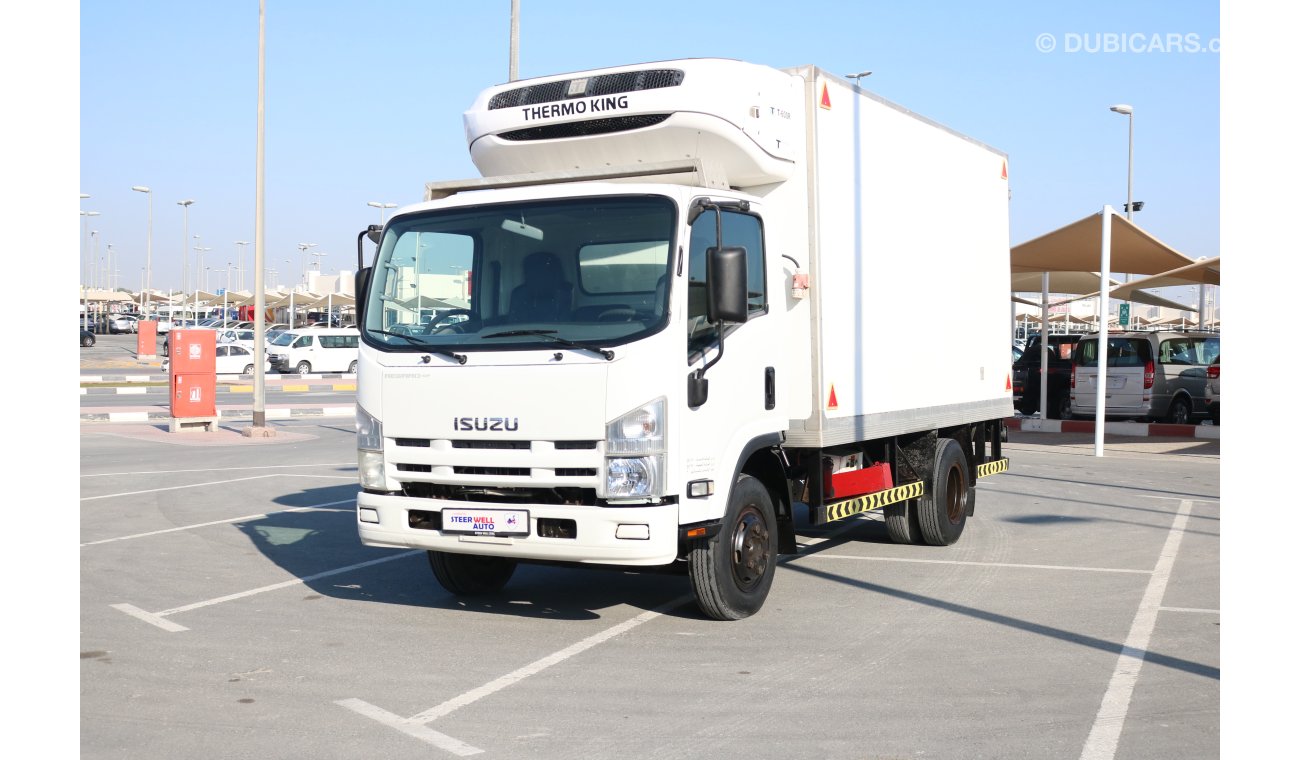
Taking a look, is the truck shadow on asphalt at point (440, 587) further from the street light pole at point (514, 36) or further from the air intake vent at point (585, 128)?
the street light pole at point (514, 36)

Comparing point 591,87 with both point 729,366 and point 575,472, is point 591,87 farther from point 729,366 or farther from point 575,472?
point 575,472

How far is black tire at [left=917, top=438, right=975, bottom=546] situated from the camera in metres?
10.2

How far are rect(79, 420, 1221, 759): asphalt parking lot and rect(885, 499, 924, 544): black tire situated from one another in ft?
0.86

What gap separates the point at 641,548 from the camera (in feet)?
21.3

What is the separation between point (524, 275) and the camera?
7066mm

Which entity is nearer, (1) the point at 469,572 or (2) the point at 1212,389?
(1) the point at 469,572

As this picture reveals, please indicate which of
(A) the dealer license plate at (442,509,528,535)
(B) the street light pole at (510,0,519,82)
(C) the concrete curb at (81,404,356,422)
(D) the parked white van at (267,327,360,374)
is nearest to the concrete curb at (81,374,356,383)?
(D) the parked white van at (267,327,360,374)

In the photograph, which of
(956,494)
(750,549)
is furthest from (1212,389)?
(750,549)

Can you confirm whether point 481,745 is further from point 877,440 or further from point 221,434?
point 221,434

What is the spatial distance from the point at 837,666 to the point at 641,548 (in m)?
1.21

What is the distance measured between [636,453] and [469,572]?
7.59 feet

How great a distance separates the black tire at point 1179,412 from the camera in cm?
2347

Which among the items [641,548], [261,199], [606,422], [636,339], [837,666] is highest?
[261,199]
